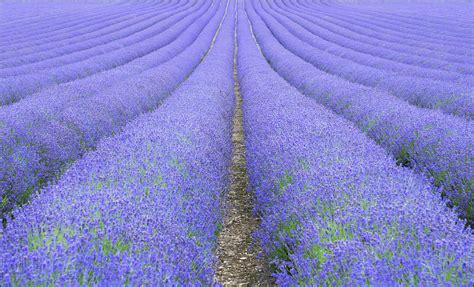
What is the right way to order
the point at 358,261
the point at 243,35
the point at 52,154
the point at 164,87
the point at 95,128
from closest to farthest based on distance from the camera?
the point at 358,261, the point at 52,154, the point at 95,128, the point at 164,87, the point at 243,35

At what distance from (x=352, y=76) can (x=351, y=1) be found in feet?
116

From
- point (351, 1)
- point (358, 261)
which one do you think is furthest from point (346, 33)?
point (351, 1)

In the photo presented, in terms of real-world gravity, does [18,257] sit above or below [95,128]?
above

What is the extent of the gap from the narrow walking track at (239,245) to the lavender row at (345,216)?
325 mm

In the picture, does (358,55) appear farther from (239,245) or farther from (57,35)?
(57,35)

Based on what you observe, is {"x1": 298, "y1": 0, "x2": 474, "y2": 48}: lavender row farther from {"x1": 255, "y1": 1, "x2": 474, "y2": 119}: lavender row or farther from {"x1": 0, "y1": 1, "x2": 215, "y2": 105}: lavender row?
{"x1": 0, "y1": 1, "x2": 215, "y2": 105}: lavender row

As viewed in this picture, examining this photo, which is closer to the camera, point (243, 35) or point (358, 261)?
point (358, 261)

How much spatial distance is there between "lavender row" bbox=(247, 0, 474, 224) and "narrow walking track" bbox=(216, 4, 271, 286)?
1588mm

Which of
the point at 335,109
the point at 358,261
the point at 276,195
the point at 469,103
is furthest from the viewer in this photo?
the point at 335,109

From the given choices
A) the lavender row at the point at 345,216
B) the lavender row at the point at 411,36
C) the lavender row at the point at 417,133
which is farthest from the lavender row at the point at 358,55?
the lavender row at the point at 345,216

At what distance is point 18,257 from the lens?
1.75 metres

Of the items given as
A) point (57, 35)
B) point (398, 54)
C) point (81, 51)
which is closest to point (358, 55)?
point (398, 54)

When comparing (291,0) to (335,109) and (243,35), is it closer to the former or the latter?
(243,35)

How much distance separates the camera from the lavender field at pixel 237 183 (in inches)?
75.2
